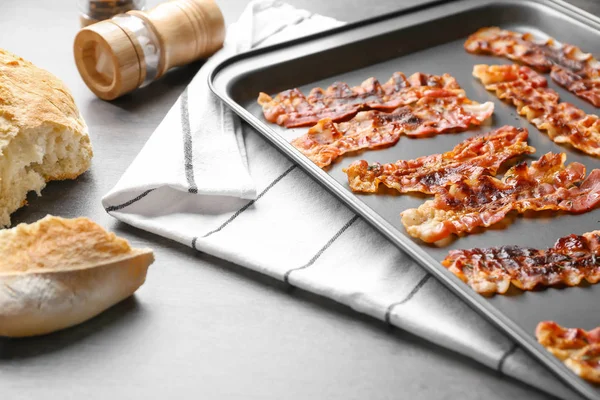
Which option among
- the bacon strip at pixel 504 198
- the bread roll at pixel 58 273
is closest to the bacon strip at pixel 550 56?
the bacon strip at pixel 504 198

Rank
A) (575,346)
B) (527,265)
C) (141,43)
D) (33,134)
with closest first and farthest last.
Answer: (575,346) < (527,265) < (33,134) < (141,43)

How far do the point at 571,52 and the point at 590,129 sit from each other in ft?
1.50

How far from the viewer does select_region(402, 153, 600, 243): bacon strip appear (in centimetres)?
189

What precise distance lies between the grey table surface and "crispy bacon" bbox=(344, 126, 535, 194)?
424 mm

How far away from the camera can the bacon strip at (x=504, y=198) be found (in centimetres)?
189

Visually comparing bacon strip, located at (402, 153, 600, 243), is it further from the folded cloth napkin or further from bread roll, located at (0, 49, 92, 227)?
bread roll, located at (0, 49, 92, 227)

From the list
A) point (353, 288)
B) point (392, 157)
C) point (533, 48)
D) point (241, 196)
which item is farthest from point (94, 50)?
point (533, 48)

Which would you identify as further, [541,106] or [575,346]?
[541,106]

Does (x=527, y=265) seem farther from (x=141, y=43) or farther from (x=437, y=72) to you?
(x=141, y=43)

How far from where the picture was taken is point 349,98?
2416mm

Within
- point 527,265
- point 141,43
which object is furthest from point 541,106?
point 141,43

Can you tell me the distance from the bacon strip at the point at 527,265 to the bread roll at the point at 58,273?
0.70 metres

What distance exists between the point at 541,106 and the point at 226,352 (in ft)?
4.21

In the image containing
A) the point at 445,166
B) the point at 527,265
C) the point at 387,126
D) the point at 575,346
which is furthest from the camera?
the point at 387,126
